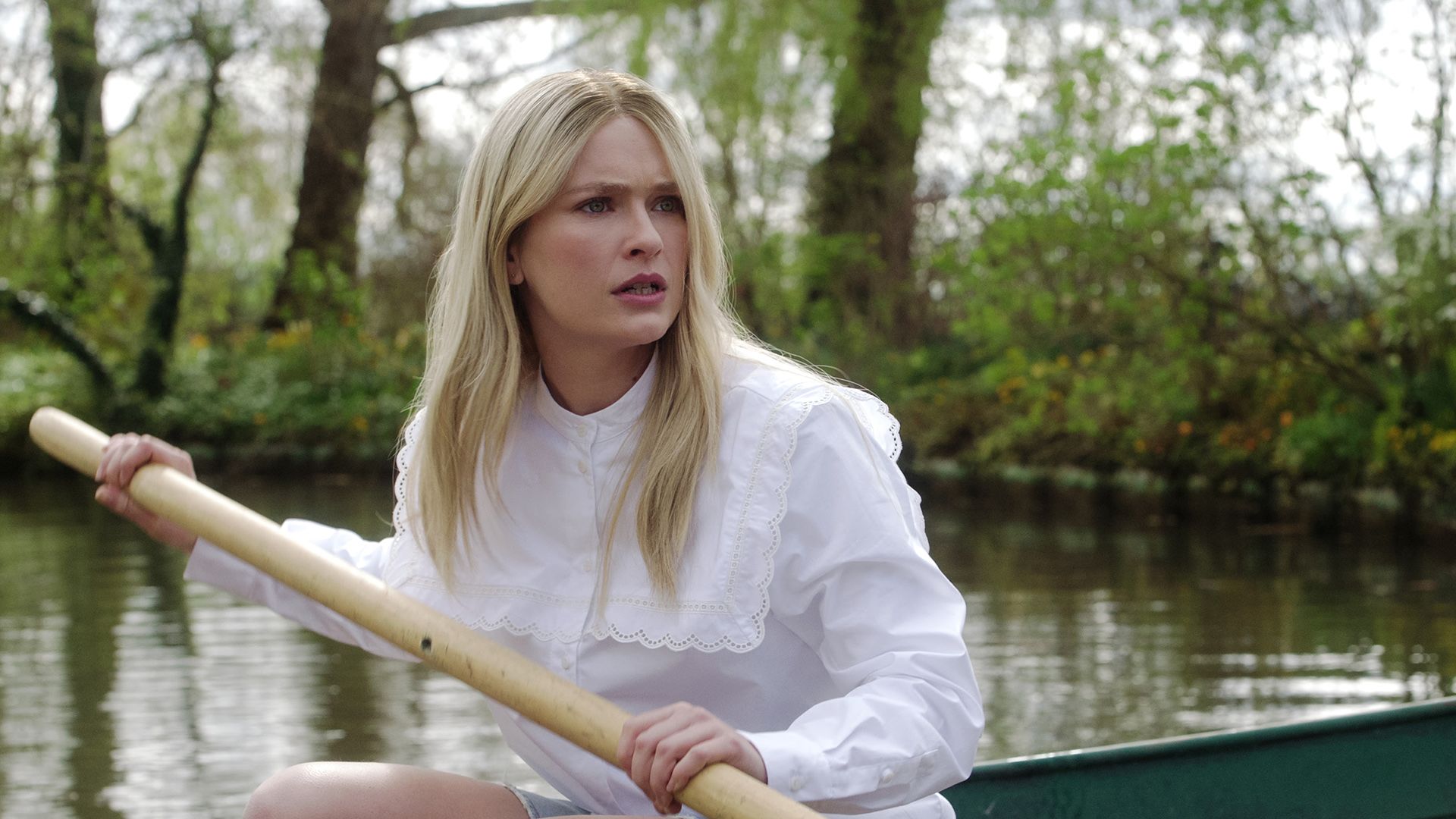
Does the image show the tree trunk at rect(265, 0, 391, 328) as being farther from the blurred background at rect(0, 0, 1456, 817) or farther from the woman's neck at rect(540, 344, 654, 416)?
the woman's neck at rect(540, 344, 654, 416)

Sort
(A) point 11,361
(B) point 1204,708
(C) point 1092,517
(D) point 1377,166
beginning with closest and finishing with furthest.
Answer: (B) point 1204,708 → (D) point 1377,166 → (C) point 1092,517 → (A) point 11,361

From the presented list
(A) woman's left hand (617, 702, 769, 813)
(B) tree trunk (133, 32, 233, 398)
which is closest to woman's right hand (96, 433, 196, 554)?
(A) woman's left hand (617, 702, 769, 813)

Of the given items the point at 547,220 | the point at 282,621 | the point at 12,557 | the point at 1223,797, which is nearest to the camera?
the point at 547,220

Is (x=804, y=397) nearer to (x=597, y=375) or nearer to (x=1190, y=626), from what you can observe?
(x=597, y=375)

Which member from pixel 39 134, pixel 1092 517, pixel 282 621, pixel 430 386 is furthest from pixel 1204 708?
pixel 39 134

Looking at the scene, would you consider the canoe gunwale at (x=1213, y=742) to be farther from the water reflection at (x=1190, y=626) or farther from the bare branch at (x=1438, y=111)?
the bare branch at (x=1438, y=111)

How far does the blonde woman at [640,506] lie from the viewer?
1.44 meters

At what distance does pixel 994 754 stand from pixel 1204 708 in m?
0.75

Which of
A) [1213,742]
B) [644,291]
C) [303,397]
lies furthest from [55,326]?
[644,291]

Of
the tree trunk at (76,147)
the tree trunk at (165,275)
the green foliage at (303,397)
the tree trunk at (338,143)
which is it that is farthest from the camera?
the tree trunk at (338,143)

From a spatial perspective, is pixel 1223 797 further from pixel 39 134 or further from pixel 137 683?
pixel 39 134

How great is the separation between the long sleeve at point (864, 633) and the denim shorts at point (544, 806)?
1.15ft

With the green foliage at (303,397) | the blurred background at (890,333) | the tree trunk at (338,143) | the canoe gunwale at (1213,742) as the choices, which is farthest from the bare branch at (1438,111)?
the tree trunk at (338,143)

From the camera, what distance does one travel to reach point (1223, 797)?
2404 millimetres
